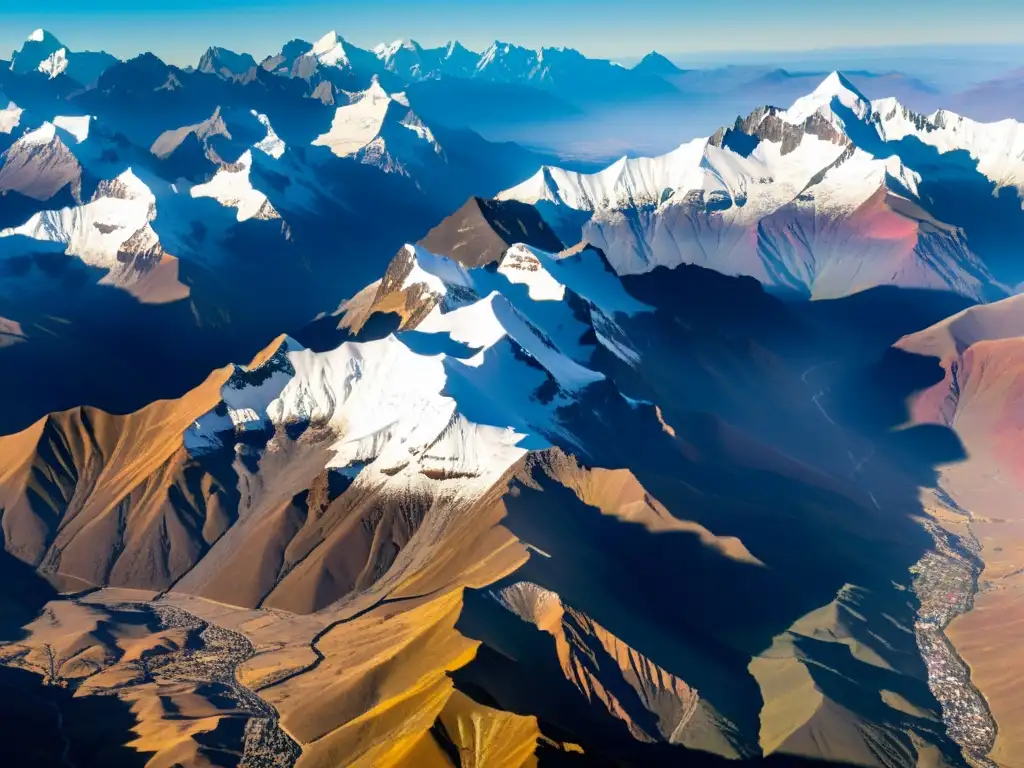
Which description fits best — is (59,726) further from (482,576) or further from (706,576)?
(706,576)

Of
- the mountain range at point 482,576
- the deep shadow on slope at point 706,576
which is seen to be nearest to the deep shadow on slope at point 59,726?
the mountain range at point 482,576

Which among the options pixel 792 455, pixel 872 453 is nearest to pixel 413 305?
pixel 792 455

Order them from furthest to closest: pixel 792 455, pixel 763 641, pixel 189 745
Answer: pixel 792 455 < pixel 763 641 < pixel 189 745

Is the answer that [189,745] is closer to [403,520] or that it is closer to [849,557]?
[403,520]

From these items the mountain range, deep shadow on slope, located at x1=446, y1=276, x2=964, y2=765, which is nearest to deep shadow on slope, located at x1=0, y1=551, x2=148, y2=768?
the mountain range

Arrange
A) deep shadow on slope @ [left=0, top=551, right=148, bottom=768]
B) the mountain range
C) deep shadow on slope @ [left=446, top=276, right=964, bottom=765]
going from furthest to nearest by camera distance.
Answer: deep shadow on slope @ [left=446, top=276, right=964, bottom=765]
the mountain range
deep shadow on slope @ [left=0, top=551, right=148, bottom=768]

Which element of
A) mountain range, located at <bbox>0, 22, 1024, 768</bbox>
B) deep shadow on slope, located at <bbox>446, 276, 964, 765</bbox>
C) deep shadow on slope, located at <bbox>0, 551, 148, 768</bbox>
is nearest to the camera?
deep shadow on slope, located at <bbox>0, 551, 148, 768</bbox>

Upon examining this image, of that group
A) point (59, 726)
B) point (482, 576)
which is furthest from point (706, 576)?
point (59, 726)

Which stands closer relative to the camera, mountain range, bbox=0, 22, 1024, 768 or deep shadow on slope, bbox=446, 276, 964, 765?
mountain range, bbox=0, 22, 1024, 768

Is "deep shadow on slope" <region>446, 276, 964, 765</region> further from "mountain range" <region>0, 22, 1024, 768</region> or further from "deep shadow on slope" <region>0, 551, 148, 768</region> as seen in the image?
"deep shadow on slope" <region>0, 551, 148, 768</region>
